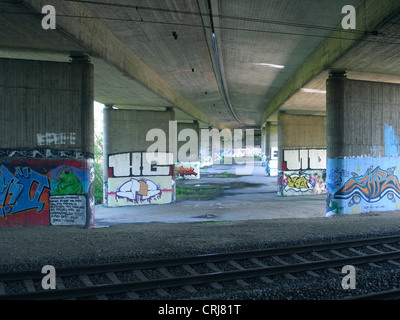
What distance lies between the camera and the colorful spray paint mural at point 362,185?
47.0ft

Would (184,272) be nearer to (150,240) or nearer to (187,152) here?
(150,240)

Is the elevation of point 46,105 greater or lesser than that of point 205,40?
lesser

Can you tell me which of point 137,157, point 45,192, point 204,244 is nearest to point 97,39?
point 45,192

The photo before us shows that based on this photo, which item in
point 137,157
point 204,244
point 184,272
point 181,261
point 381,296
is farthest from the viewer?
point 137,157

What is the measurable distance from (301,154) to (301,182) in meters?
2.22

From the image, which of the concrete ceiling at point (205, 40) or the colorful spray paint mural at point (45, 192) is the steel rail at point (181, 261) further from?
the concrete ceiling at point (205, 40)

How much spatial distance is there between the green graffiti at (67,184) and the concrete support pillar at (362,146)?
33.3ft

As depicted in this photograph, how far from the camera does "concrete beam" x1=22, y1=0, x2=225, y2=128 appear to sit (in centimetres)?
866

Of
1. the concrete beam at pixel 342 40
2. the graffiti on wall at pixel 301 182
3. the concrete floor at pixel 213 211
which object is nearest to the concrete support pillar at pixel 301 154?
the graffiti on wall at pixel 301 182

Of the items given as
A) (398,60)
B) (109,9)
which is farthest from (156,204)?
(398,60)

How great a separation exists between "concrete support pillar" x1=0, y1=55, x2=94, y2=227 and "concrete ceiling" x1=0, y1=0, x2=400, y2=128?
76cm

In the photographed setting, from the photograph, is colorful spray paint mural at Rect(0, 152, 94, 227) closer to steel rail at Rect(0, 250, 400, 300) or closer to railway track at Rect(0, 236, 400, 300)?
railway track at Rect(0, 236, 400, 300)

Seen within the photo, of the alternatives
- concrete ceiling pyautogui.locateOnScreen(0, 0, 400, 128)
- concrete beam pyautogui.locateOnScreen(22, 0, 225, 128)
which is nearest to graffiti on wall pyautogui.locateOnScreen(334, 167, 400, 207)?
concrete ceiling pyautogui.locateOnScreen(0, 0, 400, 128)

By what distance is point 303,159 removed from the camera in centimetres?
2616
